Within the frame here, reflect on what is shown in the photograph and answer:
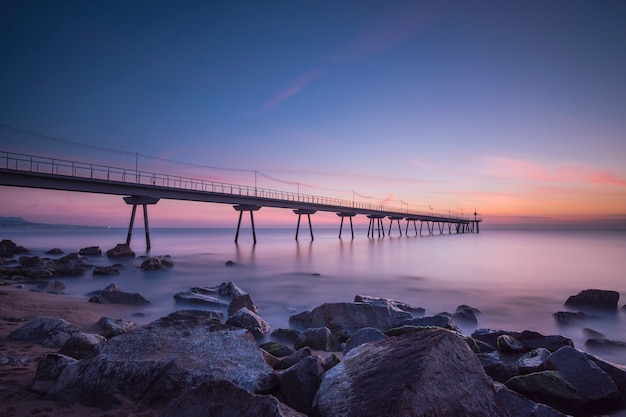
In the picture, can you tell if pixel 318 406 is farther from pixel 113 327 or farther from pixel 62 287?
pixel 62 287

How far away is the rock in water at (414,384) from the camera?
252 cm

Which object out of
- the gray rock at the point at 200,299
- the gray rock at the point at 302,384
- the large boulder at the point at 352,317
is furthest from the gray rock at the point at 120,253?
the gray rock at the point at 302,384

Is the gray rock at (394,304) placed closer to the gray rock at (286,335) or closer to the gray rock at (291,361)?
the gray rock at (286,335)

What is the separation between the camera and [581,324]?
996 centimetres

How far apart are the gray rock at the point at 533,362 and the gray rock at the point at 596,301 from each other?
8675 millimetres

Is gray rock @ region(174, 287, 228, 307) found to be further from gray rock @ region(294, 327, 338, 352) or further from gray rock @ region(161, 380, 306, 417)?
gray rock @ region(161, 380, 306, 417)

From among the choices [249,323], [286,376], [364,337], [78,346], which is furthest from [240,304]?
[286,376]

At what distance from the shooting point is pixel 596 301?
38.8ft

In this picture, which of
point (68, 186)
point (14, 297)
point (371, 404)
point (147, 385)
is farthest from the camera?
point (68, 186)

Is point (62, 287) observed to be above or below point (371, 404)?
below

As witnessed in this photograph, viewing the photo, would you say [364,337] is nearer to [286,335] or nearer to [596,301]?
[286,335]

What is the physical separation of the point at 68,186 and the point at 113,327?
949 inches

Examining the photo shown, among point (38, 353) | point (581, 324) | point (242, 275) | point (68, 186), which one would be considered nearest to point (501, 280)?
point (581, 324)

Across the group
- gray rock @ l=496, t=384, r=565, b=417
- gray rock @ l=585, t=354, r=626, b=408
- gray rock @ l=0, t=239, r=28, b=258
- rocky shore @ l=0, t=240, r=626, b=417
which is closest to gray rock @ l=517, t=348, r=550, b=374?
rocky shore @ l=0, t=240, r=626, b=417
